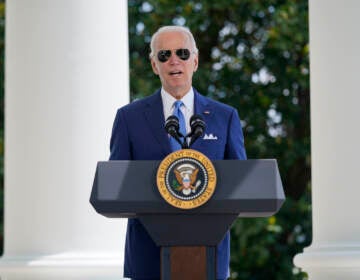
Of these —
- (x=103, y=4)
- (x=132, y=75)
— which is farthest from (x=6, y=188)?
(x=132, y=75)

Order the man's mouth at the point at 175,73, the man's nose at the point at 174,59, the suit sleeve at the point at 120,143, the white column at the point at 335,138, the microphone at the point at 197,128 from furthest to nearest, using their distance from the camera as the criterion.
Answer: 1. the white column at the point at 335,138
2. the suit sleeve at the point at 120,143
3. the man's mouth at the point at 175,73
4. the man's nose at the point at 174,59
5. the microphone at the point at 197,128

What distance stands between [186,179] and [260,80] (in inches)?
1191

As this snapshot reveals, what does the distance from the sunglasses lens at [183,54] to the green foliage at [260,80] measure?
2583cm

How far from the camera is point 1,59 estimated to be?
4169cm

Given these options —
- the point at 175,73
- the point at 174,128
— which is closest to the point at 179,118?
the point at 175,73

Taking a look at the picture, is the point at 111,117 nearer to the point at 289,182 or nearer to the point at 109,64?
the point at 109,64

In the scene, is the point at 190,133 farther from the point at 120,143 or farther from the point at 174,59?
the point at 120,143

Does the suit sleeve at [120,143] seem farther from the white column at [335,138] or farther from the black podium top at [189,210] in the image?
the white column at [335,138]

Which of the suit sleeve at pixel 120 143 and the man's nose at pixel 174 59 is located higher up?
the man's nose at pixel 174 59

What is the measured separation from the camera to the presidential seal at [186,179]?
491 inches

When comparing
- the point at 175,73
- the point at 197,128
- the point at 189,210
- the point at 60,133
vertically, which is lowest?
the point at 189,210

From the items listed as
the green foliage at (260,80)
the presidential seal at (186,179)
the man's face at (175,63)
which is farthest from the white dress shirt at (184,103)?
the green foliage at (260,80)

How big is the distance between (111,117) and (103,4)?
2.05 meters

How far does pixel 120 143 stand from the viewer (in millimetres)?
14133
